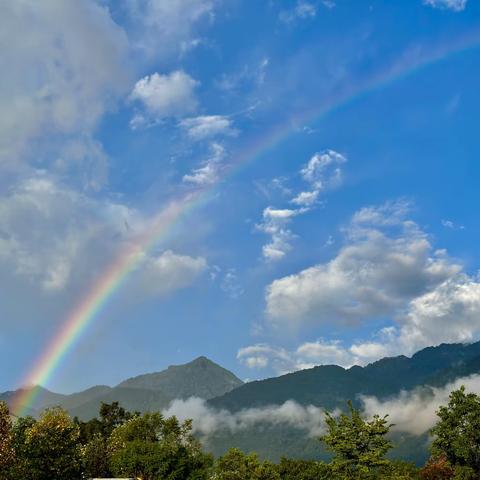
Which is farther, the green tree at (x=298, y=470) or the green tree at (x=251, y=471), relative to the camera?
the green tree at (x=298, y=470)

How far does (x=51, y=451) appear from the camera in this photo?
56062 mm

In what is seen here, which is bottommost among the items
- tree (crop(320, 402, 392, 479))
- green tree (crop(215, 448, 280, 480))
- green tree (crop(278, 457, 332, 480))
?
green tree (crop(278, 457, 332, 480))

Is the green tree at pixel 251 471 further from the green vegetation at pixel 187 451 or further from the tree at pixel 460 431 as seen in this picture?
the tree at pixel 460 431

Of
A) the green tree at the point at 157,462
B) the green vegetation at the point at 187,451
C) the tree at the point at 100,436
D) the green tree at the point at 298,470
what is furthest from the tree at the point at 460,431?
the tree at the point at 100,436

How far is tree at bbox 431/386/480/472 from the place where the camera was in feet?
291

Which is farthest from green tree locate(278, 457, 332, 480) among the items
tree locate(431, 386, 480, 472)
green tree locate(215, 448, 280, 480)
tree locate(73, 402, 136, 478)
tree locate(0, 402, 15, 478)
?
tree locate(0, 402, 15, 478)

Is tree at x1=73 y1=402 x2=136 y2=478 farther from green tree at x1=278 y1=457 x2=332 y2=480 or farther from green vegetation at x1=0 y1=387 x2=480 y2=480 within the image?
green tree at x1=278 y1=457 x2=332 y2=480

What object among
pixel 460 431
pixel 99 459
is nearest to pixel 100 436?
pixel 99 459

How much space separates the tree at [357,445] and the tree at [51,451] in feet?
86.2

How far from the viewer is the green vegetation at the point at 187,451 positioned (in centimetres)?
5594

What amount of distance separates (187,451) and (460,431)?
1733 inches

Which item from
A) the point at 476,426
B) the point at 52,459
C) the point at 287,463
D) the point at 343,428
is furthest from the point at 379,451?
the point at 287,463

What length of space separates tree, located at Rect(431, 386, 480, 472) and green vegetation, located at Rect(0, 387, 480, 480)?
15 cm

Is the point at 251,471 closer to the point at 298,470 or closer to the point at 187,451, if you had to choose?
the point at 187,451
